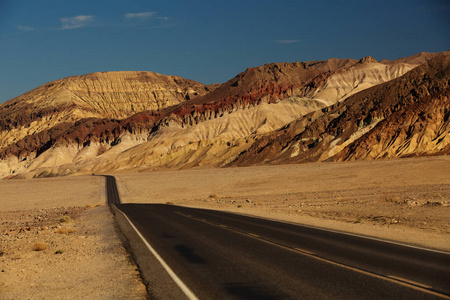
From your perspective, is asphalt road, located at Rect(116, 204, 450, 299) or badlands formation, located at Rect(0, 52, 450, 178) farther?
badlands formation, located at Rect(0, 52, 450, 178)

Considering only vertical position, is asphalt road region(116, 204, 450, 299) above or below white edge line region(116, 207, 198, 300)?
below

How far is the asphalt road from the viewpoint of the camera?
26.7 ft

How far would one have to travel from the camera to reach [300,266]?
10281mm

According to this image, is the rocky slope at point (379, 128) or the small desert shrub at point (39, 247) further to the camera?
the rocky slope at point (379, 128)

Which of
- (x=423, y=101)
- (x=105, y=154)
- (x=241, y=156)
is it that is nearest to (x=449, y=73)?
(x=423, y=101)

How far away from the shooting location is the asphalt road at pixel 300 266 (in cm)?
812

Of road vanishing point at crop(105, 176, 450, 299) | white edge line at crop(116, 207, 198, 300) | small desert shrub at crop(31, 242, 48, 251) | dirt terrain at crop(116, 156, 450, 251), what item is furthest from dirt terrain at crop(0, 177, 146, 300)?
dirt terrain at crop(116, 156, 450, 251)

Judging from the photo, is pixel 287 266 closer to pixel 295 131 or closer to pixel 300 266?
pixel 300 266

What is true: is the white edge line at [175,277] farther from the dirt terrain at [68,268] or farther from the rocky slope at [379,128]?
the rocky slope at [379,128]

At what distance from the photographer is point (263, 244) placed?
13.8 metres

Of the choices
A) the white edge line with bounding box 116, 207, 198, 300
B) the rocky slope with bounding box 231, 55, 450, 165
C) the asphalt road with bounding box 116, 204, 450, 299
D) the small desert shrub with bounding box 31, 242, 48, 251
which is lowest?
the asphalt road with bounding box 116, 204, 450, 299

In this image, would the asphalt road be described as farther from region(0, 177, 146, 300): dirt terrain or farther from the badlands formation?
A: the badlands formation

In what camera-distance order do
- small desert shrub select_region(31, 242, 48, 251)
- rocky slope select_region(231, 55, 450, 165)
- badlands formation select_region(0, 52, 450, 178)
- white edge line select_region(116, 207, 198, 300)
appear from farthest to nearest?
badlands formation select_region(0, 52, 450, 178) → rocky slope select_region(231, 55, 450, 165) → small desert shrub select_region(31, 242, 48, 251) → white edge line select_region(116, 207, 198, 300)

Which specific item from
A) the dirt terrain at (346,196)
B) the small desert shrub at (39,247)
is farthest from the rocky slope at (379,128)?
the small desert shrub at (39,247)
